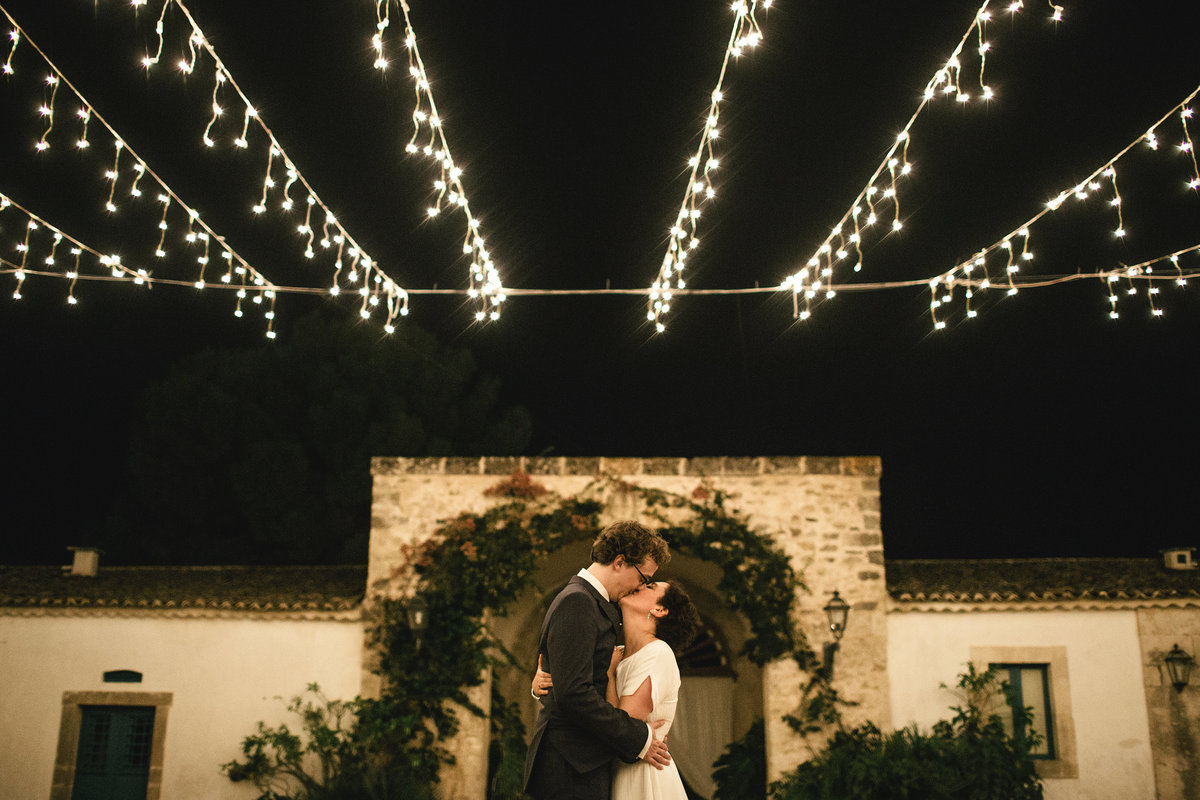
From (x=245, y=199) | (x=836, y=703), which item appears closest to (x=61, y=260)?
(x=245, y=199)

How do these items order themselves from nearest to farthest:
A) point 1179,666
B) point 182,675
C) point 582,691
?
point 582,691 → point 1179,666 → point 182,675

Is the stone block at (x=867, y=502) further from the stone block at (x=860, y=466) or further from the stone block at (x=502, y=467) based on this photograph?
the stone block at (x=502, y=467)

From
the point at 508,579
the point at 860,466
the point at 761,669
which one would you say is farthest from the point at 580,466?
the point at 860,466

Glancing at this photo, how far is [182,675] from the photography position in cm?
807

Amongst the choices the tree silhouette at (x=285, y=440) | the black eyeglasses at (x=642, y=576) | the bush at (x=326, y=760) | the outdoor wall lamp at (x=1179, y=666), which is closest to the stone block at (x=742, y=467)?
the bush at (x=326, y=760)

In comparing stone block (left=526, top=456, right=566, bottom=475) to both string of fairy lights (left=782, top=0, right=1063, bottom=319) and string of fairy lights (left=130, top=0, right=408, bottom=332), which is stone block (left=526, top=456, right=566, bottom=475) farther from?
string of fairy lights (left=782, top=0, right=1063, bottom=319)

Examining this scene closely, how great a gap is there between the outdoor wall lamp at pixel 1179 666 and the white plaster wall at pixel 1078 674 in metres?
0.24

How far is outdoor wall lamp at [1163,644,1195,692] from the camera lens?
768cm

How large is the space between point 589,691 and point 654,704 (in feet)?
1.45

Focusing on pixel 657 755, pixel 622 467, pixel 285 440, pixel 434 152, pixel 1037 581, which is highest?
pixel 285 440

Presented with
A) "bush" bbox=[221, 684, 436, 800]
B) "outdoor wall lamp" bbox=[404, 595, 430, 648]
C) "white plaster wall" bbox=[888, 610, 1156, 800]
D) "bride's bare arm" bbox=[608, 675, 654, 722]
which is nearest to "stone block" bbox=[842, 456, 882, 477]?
"white plaster wall" bbox=[888, 610, 1156, 800]

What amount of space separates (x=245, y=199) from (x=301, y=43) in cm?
146

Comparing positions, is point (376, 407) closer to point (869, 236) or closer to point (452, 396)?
point (452, 396)

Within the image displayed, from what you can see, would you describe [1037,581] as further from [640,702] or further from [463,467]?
[640,702]
